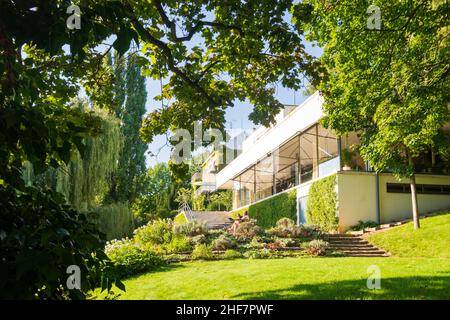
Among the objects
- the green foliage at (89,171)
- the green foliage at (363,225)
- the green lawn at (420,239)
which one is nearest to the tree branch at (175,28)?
the green lawn at (420,239)

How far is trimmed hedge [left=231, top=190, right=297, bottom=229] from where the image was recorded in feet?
93.0

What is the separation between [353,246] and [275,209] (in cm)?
1304

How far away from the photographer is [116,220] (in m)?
27.2

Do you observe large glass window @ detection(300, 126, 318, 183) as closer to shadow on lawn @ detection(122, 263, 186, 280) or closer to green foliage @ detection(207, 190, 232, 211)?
shadow on lawn @ detection(122, 263, 186, 280)

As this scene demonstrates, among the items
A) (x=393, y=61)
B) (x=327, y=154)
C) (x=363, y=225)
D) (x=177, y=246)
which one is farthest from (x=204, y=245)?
(x=327, y=154)

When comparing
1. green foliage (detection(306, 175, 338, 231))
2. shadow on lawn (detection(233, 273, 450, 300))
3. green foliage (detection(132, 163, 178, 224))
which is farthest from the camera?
green foliage (detection(132, 163, 178, 224))

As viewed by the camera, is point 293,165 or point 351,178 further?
point 293,165

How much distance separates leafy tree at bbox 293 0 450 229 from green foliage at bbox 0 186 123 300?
900 centimetres

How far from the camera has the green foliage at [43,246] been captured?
2.29m

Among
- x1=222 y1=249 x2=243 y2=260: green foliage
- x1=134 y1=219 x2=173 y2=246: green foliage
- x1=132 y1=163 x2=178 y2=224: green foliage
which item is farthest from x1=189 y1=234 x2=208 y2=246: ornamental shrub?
x1=132 y1=163 x2=178 y2=224: green foliage

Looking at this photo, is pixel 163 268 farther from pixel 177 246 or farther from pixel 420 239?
pixel 420 239

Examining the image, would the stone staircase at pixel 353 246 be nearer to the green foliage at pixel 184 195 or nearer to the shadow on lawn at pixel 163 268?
the shadow on lawn at pixel 163 268

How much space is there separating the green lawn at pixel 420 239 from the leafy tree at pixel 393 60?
3880 mm
